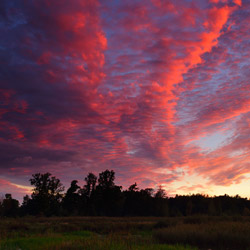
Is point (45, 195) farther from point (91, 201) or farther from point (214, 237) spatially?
point (214, 237)

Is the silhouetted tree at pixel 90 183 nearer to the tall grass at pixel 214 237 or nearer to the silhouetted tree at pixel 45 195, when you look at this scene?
the silhouetted tree at pixel 45 195

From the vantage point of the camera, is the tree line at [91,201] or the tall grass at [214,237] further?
the tree line at [91,201]

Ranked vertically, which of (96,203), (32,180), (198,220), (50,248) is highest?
(32,180)

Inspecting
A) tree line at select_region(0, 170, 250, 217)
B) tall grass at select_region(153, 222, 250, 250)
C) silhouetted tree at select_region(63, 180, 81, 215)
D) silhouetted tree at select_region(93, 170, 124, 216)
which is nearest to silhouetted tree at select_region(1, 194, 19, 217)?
tree line at select_region(0, 170, 250, 217)

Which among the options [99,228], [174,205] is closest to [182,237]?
[99,228]

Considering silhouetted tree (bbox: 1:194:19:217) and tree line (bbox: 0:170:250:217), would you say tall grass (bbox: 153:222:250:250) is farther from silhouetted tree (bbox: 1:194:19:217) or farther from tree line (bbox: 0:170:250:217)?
silhouetted tree (bbox: 1:194:19:217)

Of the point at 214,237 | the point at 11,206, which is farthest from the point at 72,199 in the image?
the point at 214,237

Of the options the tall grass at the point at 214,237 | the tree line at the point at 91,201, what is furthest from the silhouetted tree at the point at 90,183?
the tall grass at the point at 214,237

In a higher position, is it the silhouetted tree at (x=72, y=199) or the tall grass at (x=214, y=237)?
the silhouetted tree at (x=72, y=199)

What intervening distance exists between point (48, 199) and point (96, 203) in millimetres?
15622

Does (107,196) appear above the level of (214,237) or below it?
above

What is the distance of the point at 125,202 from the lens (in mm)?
111688

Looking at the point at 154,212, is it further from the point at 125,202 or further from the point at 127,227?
the point at 127,227

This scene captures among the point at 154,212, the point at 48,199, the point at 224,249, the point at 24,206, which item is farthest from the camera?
the point at 24,206
